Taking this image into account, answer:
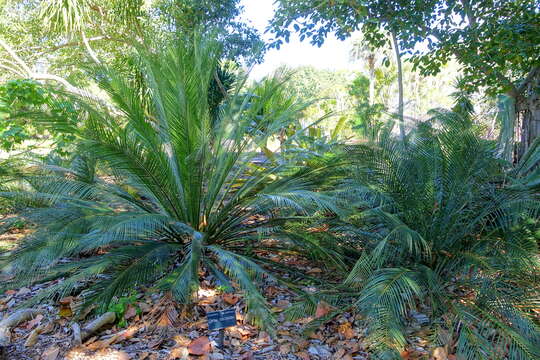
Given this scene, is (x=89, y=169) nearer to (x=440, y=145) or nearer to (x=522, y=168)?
(x=440, y=145)

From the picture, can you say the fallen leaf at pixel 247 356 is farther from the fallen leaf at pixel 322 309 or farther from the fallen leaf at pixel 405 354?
the fallen leaf at pixel 405 354

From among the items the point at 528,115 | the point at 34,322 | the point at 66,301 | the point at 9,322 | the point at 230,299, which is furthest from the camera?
the point at 528,115

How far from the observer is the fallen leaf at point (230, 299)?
322cm

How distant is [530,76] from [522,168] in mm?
1845

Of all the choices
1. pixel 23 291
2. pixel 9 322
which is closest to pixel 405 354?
pixel 9 322

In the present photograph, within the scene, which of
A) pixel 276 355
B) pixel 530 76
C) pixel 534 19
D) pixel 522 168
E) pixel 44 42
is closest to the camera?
pixel 276 355

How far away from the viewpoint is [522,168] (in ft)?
13.1

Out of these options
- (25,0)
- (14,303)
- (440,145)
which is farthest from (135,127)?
(25,0)

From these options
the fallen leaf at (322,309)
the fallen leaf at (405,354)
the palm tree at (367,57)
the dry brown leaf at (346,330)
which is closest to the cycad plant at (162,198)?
the fallen leaf at (322,309)

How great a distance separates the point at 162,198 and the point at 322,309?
158 centimetres

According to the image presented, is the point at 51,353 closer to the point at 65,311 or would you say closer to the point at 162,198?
the point at 65,311

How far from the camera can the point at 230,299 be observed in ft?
10.6

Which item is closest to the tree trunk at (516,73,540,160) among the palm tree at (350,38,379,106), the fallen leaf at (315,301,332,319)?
the fallen leaf at (315,301,332,319)

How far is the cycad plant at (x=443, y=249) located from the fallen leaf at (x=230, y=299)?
0.61 metres
